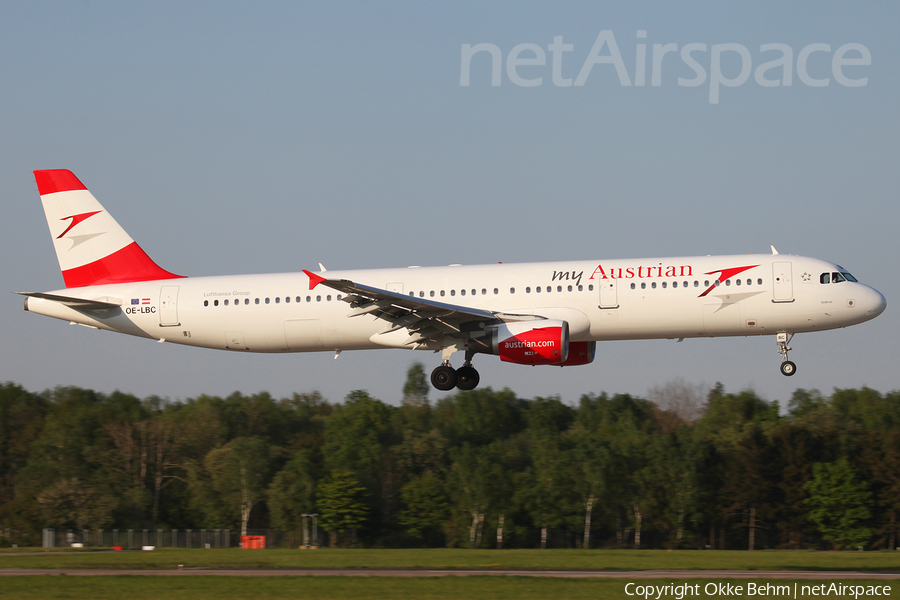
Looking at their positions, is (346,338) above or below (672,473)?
above

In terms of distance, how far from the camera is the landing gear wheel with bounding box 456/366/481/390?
36.9m

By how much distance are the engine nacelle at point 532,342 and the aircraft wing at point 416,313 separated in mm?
485

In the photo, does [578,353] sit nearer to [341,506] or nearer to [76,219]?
[76,219]

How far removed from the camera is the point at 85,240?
4000 cm

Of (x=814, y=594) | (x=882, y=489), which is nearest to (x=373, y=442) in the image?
(x=882, y=489)

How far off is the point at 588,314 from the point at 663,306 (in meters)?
2.58

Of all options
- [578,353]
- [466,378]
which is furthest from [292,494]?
[578,353]

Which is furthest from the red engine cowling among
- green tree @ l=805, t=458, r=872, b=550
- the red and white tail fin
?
green tree @ l=805, t=458, r=872, b=550

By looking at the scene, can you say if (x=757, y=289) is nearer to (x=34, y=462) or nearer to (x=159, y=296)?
(x=159, y=296)

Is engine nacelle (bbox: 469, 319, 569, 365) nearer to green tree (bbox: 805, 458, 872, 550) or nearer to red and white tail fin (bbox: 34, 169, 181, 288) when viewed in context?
red and white tail fin (bbox: 34, 169, 181, 288)

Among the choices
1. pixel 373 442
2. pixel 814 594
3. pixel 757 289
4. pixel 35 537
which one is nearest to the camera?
pixel 814 594

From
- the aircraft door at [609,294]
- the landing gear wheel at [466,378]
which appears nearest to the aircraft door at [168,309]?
the landing gear wheel at [466,378]

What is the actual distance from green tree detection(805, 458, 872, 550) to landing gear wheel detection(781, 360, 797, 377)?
43.8 m

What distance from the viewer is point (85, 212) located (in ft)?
133
